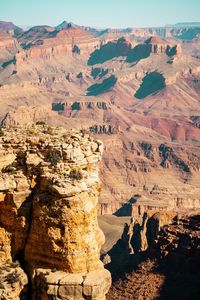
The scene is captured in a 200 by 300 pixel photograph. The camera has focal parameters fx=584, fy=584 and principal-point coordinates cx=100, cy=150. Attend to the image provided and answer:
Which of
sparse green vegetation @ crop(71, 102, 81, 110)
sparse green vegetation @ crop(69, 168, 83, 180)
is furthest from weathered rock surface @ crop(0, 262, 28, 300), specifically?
sparse green vegetation @ crop(71, 102, 81, 110)

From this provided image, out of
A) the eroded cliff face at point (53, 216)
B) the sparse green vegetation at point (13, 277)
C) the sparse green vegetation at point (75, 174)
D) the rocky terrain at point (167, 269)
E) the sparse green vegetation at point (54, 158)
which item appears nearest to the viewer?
the eroded cliff face at point (53, 216)

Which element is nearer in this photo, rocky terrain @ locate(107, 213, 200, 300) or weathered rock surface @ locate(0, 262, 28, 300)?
weathered rock surface @ locate(0, 262, 28, 300)

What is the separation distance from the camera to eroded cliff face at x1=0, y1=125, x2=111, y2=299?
49.6 feet

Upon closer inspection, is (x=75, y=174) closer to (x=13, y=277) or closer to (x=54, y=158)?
(x=54, y=158)

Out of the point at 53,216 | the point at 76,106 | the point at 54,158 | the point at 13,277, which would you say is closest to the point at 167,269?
the point at 54,158

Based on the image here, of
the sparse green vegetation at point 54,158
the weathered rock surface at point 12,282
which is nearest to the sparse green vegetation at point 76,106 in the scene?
the sparse green vegetation at point 54,158

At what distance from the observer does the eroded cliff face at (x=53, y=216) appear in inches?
596

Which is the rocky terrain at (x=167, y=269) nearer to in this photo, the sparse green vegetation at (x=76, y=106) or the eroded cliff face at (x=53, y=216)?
the eroded cliff face at (x=53, y=216)

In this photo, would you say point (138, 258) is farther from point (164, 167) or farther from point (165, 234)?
point (164, 167)

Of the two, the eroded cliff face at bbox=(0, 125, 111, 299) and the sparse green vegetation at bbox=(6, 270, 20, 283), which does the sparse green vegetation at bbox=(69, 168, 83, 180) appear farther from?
the sparse green vegetation at bbox=(6, 270, 20, 283)

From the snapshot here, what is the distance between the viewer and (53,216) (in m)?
15.3

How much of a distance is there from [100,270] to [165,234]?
29949mm

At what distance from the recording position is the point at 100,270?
1547 cm

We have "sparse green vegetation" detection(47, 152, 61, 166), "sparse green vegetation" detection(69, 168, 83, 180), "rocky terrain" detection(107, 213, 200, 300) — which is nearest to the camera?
"sparse green vegetation" detection(69, 168, 83, 180)
